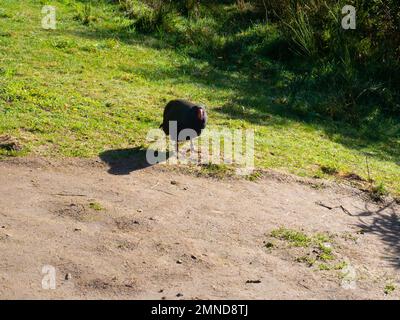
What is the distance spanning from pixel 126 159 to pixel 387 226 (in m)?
2.89

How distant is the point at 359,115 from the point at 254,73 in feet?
6.76

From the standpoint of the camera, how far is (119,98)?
9898 mm

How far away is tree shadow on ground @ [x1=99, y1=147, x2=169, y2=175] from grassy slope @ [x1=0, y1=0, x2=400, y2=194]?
15cm

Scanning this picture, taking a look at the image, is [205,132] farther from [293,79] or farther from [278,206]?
[293,79]

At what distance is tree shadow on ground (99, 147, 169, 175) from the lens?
7.96 metres

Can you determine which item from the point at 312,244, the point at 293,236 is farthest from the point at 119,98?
the point at 312,244

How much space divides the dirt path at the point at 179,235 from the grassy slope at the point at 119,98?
717 millimetres

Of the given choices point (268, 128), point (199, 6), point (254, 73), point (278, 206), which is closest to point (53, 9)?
point (199, 6)

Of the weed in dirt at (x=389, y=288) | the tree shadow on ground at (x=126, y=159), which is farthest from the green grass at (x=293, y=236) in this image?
the tree shadow on ground at (x=126, y=159)

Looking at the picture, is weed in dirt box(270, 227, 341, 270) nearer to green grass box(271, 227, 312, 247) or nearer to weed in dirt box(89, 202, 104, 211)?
green grass box(271, 227, 312, 247)

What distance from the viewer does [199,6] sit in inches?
573

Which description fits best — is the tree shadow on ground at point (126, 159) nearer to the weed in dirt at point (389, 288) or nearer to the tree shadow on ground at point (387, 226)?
the tree shadow on ground at point (387, 226)

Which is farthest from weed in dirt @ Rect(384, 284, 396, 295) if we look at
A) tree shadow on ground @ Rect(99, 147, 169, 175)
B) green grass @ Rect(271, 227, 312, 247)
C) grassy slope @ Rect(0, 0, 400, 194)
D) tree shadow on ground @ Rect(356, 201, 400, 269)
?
tree shadow on ground @ Rect(99, 147, 169, 175)

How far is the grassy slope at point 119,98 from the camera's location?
343 inches
